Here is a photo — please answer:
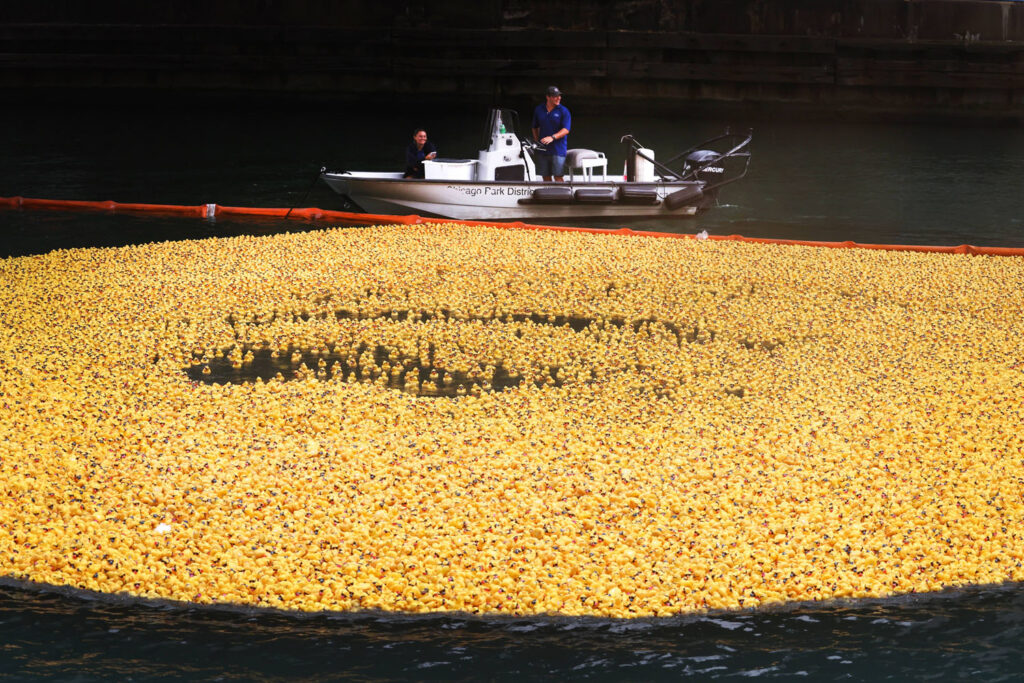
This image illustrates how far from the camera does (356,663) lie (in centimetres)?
512

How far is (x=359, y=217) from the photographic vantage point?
54.3 feet

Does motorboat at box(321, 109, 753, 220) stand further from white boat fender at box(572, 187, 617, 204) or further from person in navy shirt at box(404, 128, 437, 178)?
person in navy shirt at box(404, 128, 437, 178)

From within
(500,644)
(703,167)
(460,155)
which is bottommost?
(500,644)

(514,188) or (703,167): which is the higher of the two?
(703,167)

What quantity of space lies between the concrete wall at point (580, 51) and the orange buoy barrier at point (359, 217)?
13.9m

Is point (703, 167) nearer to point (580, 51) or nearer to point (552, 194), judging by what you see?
point (552, 194)

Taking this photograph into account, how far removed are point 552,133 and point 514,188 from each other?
1.02 meters

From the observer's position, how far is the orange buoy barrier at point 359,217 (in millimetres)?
15008

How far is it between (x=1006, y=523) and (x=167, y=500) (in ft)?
15.8

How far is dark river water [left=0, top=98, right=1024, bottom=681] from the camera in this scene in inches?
202

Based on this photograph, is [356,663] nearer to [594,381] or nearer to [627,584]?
[627,584]

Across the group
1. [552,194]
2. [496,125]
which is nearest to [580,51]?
[496,125]

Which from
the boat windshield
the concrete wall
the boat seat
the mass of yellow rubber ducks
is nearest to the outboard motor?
the boat seat

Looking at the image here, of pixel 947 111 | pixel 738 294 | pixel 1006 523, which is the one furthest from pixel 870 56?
pixel 1006 523
